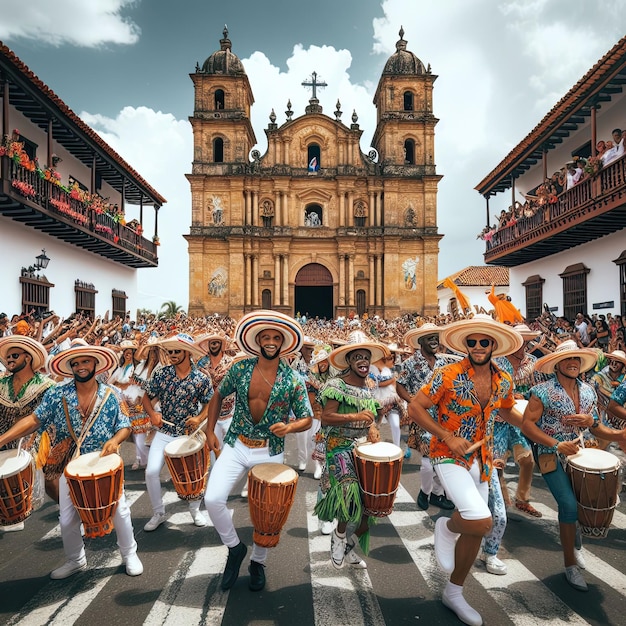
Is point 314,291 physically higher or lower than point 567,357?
higher

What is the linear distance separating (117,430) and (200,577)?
4.57ft

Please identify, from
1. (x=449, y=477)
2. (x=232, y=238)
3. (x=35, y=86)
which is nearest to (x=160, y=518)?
(x=449, y=477)

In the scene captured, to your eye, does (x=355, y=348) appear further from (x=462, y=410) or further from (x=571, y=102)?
(x=571, y=102)

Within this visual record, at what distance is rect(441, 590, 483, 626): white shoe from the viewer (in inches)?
131

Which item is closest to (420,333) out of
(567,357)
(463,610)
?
(567,357)

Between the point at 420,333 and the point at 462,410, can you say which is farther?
the point at 420,333

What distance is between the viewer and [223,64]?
36594 mm

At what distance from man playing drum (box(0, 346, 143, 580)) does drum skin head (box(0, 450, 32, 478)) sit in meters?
0.22

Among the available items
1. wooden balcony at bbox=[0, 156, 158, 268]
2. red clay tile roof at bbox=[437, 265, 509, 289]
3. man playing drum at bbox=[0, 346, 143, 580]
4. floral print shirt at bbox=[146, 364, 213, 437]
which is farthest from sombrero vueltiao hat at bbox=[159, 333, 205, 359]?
red clay tile roof at bbox=[437, 265, 509, 289]

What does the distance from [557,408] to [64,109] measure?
16560 millimetres

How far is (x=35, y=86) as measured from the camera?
13586 millimetres

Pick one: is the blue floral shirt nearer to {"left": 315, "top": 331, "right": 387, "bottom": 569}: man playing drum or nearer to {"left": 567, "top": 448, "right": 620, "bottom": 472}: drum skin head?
{"left": 315, "top": 331, "right": 387, "bottom": 569}: man playing drum

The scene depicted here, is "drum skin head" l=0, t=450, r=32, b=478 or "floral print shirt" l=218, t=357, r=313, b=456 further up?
"floral print shirt" l=218, t=357, r=313, b=456

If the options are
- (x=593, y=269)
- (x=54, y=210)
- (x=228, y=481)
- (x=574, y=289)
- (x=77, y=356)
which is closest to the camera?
(x=228, y=481)
